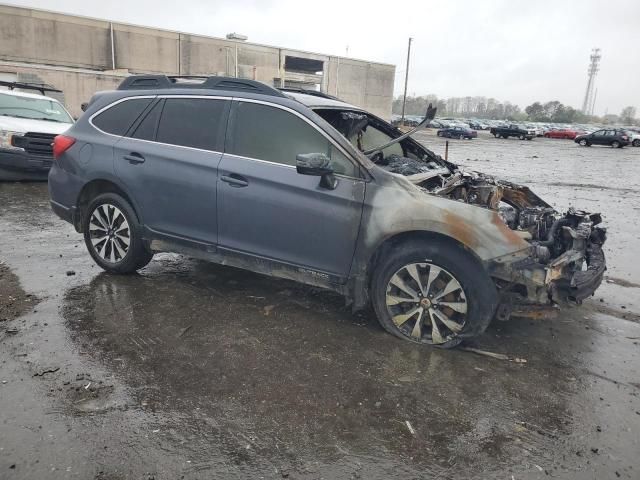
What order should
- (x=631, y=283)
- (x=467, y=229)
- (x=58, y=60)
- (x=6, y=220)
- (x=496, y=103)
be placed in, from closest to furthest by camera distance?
1. (x=467, y=229)
2. (x=631, y=283)
3. (x=6, y=220)
4. (x=58, y=60)
5. (x=496, y=103)

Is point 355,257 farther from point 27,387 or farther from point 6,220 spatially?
point 6,220

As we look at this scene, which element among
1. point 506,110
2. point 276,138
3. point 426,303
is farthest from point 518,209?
point 506,110

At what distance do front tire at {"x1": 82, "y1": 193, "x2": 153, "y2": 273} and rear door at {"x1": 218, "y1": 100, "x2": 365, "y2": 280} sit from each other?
105cm

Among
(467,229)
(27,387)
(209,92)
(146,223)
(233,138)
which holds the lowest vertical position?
(27,387)

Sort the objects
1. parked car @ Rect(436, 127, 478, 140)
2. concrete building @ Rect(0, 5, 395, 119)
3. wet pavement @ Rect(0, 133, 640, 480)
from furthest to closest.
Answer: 1. parked car @ Rect(436, 127, 478, 140)
2. concrete building @ Rect(0, 5, 395, 119)
3. wet pavement @ Rect(0, 133, 640, 480)

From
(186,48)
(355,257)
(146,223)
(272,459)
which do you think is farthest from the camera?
(186,48)

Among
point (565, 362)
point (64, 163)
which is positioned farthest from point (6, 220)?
point (565, 362)

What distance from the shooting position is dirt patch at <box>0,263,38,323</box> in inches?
160

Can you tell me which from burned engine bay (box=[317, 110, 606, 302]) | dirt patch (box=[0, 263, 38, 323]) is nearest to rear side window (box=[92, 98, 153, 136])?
dirt patch (box=[0, 263, 38, 323])

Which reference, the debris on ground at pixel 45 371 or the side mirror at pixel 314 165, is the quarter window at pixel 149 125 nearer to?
the side mirror at pixel 314 165

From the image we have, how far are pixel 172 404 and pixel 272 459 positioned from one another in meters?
0.79

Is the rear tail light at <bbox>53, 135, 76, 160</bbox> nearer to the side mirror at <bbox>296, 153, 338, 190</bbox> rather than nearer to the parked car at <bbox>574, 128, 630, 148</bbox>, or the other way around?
the side mirror at <bbox>296, 153, 338, 190</bbox>

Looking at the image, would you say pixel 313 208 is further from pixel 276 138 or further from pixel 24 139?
pixel 24 139

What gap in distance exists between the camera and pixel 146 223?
464 cm
